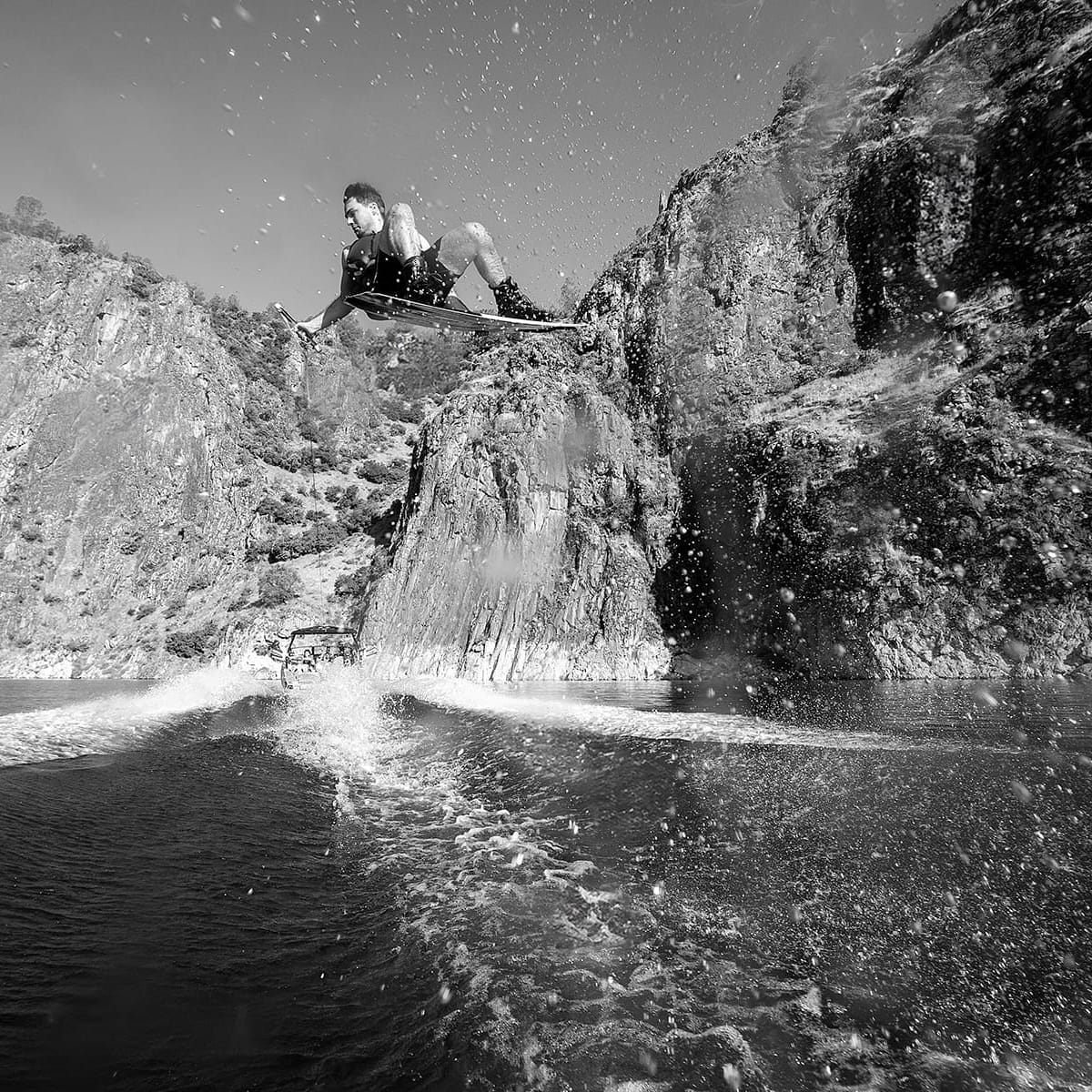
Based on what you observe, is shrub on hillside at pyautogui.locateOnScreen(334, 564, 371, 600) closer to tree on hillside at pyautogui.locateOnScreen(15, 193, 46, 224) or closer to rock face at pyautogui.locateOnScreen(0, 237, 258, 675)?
rock face at pyautogui.locateOnScreen(0, 237, 258, 675)

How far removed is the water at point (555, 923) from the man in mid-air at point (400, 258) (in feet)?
24.8

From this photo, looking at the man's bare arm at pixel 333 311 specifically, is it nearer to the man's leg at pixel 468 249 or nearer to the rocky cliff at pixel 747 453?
the man's leg at pixel 468 249

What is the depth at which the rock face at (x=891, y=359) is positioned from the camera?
28.1 m

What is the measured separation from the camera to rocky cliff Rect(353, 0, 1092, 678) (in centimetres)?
2867

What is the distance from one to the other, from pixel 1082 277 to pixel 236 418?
277 feet

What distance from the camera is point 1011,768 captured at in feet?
→ 28.0

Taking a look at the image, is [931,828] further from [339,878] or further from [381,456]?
[381,456]

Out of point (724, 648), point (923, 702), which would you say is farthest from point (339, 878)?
point (724, 648)

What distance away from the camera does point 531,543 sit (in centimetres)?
4262

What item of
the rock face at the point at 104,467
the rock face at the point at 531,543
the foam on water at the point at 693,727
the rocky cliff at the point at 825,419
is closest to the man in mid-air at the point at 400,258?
the foam on water at the point at 693,727

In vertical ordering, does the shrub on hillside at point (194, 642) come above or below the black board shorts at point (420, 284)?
below

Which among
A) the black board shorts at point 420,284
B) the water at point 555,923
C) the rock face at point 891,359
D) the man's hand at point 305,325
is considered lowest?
the water at point 555,923

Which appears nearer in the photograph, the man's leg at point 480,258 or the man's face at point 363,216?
the man's face at point 363,216

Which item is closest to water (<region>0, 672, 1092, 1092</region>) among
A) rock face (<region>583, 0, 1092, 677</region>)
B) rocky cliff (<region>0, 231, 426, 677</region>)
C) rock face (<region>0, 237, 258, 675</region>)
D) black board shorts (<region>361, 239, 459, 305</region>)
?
black board shorts (<region>361, 239, 459, 305</region>)
